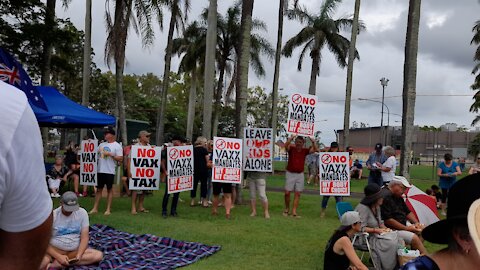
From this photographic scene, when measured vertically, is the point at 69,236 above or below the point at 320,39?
below

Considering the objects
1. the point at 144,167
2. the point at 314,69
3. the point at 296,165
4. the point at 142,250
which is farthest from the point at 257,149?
the point at 314,69

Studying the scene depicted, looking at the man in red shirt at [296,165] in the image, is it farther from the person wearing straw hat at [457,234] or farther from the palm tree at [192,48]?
the palm tree at [192,48]

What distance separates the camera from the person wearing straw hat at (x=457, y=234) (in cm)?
200

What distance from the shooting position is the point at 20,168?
1.14 m

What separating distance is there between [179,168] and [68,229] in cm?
559

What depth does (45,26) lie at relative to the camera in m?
18.2

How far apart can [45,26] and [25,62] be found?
1929mm

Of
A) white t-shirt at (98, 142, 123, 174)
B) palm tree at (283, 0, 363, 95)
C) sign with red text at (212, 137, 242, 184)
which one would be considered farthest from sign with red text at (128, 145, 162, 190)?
palm tree at (283, 0, 363, 95)

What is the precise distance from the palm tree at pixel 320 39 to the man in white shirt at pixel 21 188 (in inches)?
1235

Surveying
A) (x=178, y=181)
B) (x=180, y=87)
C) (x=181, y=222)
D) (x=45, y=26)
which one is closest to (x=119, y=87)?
(x=45, y=26)

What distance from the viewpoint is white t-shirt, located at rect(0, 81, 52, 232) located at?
3.66 ft

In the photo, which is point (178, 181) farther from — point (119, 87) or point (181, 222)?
point (119, 87)

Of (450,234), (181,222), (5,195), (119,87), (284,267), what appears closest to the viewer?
→ (5,195)

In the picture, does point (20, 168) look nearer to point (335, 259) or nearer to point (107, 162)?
point (335, 259)
